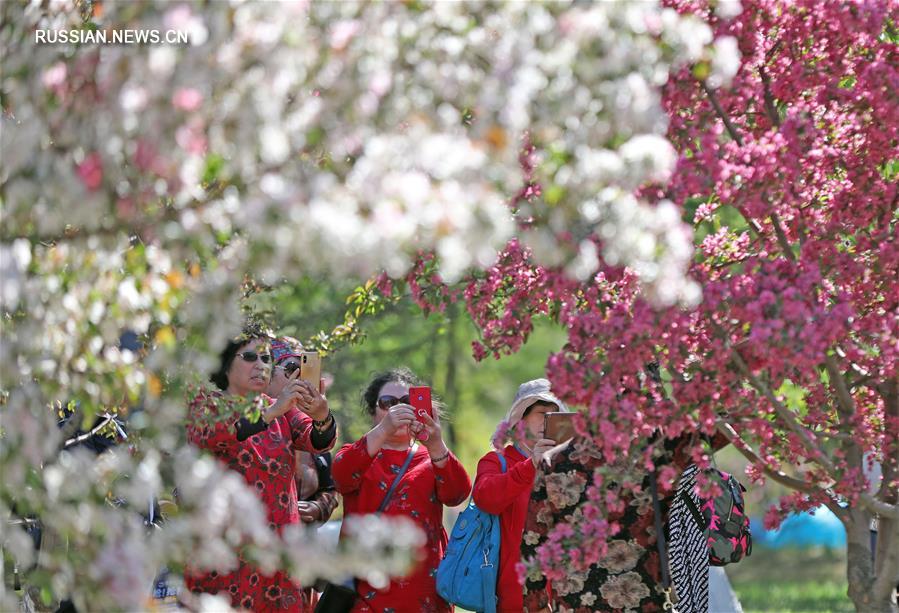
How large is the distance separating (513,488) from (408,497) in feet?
2.01

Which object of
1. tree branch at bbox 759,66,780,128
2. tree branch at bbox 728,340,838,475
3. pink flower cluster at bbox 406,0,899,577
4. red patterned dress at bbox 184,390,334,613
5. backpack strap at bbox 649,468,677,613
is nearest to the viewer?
pink flower cluster at bbox 406,0,899,577

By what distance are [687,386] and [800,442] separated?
76 centimetres

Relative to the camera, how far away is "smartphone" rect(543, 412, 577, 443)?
565 centimetres

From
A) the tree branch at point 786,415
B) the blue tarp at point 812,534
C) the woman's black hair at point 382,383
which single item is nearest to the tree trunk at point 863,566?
the tree branch at point 786,415

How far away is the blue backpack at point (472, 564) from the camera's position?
237 inches

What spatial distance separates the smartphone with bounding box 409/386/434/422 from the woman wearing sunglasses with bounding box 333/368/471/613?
0.09 ft

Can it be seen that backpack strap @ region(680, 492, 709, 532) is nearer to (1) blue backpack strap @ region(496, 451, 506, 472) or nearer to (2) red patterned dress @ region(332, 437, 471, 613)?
(1) blue backpack strap @ region(496, 451, 506, 472)

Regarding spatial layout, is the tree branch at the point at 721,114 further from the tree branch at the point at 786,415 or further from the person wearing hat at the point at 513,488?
the person wearing hat at the point at 513,488

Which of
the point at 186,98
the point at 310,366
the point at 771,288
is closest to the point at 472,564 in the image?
the point at 310,366

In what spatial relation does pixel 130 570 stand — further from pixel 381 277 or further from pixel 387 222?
pixel 381 277

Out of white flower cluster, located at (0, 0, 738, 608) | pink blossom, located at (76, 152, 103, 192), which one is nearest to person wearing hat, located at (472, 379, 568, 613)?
white flower cluster, located at (0, 0, 738, 608)

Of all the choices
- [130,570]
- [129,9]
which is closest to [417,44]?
[129,9]

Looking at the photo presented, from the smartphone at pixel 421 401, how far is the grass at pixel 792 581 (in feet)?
23.8

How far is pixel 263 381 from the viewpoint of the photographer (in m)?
6.25
